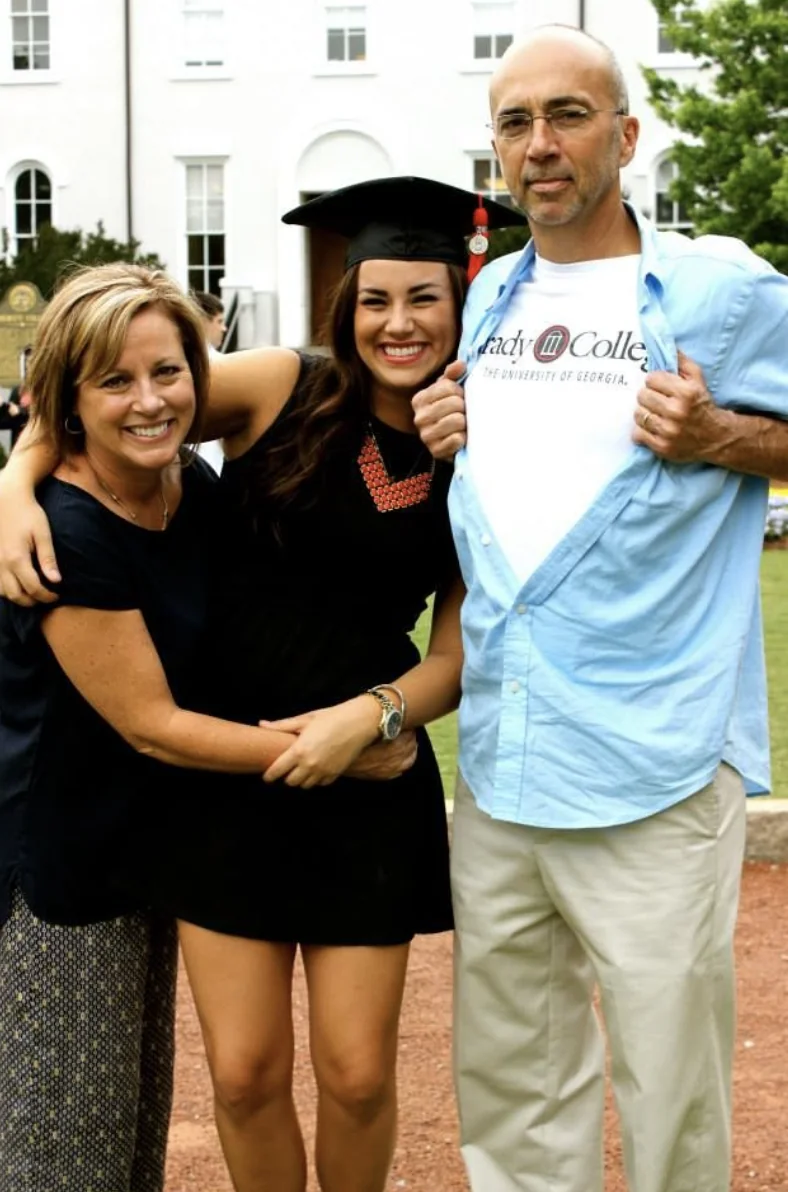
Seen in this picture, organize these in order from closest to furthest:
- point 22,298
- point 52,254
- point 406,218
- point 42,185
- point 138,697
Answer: point 138,697 < point 406,218 < point 22,298 < point 52,254 < point 42,185

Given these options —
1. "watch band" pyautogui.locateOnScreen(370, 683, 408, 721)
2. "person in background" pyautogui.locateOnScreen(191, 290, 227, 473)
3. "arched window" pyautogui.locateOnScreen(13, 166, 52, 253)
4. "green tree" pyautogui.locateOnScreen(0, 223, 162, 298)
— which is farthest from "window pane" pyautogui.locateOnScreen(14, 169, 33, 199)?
"watch band" pyautogui.locateOnScreen(370, 683, 408, 721)

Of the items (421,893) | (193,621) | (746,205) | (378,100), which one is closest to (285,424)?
(193,621)

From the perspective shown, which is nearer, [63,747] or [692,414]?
[692,414]

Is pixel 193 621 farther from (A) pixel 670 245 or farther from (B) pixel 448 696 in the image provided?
(A) pixel 670 245

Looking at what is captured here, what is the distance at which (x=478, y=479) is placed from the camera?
11.5 feet

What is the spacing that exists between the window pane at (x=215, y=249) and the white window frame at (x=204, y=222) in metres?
0.03

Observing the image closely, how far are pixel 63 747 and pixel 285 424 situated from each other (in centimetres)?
80

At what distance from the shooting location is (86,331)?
3393 millimetres

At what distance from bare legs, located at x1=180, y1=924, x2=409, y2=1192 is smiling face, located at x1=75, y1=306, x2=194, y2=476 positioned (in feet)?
3.19

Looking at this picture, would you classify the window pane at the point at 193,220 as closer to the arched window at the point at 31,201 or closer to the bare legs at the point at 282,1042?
the arched window at the point at 31,201

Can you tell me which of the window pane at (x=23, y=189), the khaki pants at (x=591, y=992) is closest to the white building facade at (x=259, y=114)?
the window pane at (x=23, y=189)

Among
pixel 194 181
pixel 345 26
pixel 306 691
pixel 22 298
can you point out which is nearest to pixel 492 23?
pixel 345 26

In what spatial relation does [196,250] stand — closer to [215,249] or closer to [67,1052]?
[215,249]

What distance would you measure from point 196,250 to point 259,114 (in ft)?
8.23
